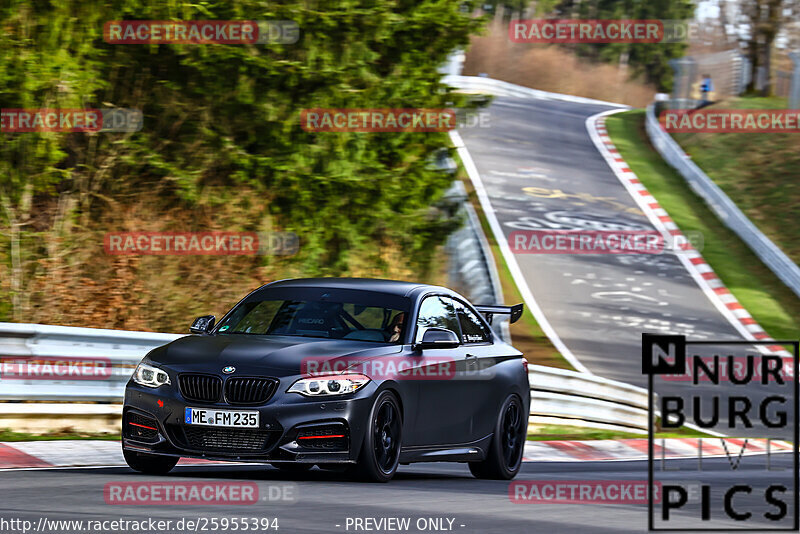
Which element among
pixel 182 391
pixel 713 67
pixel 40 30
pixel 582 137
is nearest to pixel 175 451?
pixel 182 391

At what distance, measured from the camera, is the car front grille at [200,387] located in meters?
8.97

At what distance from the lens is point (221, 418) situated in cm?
888

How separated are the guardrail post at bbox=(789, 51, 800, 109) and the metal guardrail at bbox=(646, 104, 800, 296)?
13.0 ft

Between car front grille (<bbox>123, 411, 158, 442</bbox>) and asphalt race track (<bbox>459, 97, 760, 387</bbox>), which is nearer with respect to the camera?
car front grille (<bbox>123, 411, 158, 442</bbox>)

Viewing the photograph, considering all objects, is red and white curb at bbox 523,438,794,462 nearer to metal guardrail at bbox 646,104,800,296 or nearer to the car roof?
the car roof

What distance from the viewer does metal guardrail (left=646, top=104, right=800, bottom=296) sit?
30.0 metres

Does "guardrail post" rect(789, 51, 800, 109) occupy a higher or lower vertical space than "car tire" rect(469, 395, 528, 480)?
higher

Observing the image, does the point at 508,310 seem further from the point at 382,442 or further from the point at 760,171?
the point at 760,171

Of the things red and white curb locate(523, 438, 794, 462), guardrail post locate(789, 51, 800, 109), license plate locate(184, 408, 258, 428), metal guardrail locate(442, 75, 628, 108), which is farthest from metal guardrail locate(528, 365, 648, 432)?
metal guardrail locate(442, 75, 628, 108)

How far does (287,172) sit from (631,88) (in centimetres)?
8202

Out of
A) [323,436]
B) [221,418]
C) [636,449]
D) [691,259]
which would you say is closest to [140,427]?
[221,418]

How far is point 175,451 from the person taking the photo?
29.6ft

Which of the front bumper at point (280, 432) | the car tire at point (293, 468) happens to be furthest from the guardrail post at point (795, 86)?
the front bumper at point (280, 432)

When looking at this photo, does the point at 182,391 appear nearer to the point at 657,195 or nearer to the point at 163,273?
the point at 163,273
